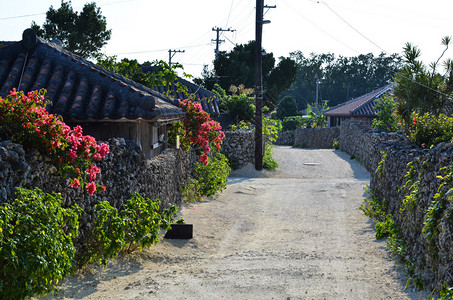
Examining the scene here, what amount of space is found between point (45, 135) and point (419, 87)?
18.6 metres

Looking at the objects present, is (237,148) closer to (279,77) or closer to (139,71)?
(139,71)

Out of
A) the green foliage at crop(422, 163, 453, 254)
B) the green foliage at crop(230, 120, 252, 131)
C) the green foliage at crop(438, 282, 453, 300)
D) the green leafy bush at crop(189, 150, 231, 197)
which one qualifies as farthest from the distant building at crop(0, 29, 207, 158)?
the green foliage at crop(230, 120, 252, 131)

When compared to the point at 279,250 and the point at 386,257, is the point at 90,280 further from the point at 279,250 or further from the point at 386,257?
the point at 386,257

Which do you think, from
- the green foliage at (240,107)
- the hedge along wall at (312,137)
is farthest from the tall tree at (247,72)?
the green foliage at (240,107)

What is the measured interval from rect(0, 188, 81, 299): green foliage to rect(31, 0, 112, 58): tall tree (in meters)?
Answer: 30.6

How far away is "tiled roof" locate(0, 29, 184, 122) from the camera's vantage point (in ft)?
34.3

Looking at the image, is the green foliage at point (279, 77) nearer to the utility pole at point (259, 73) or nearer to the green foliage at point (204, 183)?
the utility pole at point (259, 73)

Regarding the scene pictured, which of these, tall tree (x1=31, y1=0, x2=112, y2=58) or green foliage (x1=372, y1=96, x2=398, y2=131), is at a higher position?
tall tree (x1=31, y1=0, x2=112, y2=58)

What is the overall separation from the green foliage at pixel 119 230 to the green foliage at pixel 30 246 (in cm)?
142

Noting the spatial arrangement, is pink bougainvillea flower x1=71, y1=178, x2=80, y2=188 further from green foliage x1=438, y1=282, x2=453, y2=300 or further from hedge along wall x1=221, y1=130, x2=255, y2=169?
hedge along wall x1=221, y1=130, x2=255, y2=169

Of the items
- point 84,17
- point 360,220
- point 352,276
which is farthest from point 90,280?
point 84,17

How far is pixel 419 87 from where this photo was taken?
21.8m

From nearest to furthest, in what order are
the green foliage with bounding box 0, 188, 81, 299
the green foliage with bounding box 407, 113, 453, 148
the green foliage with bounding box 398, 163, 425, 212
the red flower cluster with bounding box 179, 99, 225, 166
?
the green foliage with bounding box 0, 188, 81, 299 → the green foliage with bounding box 398, 163, 425, 212 → the red flower cluster with bounding box 179, 99, 225, 166 → the green foliage with bounding box 407, 113, 453, 148

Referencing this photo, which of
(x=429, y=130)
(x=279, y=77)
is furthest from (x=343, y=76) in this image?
(x=429, y=130)
